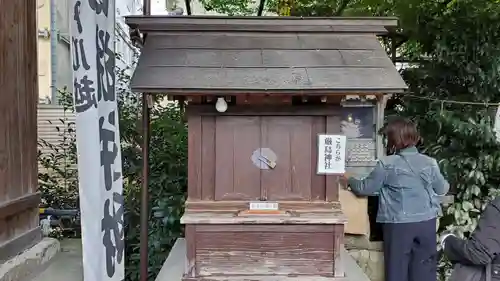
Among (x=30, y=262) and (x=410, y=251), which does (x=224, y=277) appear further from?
(x=30, y=262)

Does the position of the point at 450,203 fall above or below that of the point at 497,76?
below

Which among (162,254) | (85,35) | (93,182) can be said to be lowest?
(162,254)

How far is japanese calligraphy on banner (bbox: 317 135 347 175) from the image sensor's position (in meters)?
4.48

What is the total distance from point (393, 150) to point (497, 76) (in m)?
2.62

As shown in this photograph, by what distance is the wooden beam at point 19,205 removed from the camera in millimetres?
4648

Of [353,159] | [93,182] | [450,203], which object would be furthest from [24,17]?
[450,203]

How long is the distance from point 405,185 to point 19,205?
13.0ft

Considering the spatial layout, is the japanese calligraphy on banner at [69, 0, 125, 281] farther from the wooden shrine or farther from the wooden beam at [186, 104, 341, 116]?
the wooden beam at [186, 104, 341, 116]

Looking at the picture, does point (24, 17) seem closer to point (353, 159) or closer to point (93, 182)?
point (93, 182)

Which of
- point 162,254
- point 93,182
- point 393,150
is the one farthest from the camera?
point 162,254

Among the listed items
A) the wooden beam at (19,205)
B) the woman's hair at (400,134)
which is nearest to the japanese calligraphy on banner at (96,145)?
the wooden beam at (19,205)

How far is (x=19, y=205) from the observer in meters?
5.02

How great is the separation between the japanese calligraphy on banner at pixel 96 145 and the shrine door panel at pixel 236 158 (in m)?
0.92

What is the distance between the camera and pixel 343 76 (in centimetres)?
419
